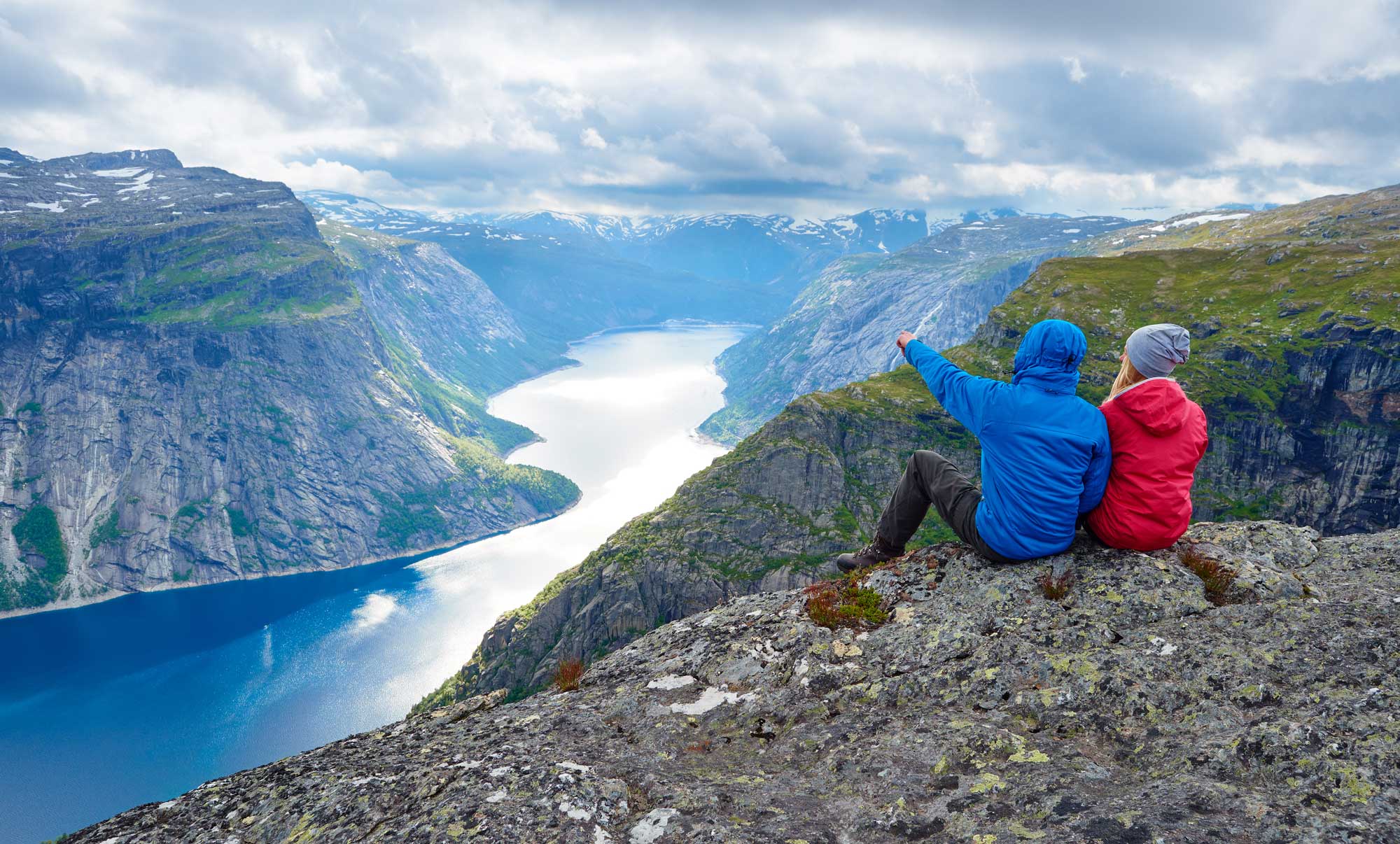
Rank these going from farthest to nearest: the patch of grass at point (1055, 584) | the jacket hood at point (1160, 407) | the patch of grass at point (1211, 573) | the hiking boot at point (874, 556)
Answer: the hiking boot at point (874, 556)
the patch of grass at point (1055, 584)
the patch of grass at point (1211, 573)
the jacket hood at point (1160, 407)

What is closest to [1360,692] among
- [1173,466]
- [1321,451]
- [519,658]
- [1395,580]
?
[1173,466]

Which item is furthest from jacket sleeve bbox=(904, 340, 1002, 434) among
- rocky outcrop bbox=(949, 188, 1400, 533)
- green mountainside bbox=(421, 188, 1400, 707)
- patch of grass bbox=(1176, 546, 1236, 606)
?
rocky outcrop bbox=(949, 188, 1400, 533)

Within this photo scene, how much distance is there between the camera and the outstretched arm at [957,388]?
10.4m

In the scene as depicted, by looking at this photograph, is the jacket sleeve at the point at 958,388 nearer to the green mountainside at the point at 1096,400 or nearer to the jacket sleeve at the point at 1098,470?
the jacket sleeve at the point at 1098,470

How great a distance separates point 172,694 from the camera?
185 metres

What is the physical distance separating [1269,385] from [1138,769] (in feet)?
664

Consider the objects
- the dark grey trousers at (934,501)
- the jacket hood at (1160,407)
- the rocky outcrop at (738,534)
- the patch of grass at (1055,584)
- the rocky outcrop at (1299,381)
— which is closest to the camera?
the jacket hood at (1160,407)

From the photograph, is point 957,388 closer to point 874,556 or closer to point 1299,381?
point 874,556

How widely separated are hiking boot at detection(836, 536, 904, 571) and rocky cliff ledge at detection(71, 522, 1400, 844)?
1392mm

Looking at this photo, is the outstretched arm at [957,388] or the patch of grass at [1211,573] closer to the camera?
the patch of grass at [1211,573]

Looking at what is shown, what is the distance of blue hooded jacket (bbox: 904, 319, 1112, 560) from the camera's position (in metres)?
9.86

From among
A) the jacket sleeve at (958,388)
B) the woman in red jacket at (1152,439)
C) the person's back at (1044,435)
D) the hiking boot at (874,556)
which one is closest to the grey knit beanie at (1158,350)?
the woman in red jacket at (1152,439)

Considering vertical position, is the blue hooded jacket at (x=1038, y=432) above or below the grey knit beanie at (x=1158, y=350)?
below

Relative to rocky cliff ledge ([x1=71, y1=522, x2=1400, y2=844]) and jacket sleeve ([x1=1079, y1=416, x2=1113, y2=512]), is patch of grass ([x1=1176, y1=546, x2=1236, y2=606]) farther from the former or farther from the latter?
jacket sleeve ([x1=1079, y1=416, x2=1113, y2=512])
